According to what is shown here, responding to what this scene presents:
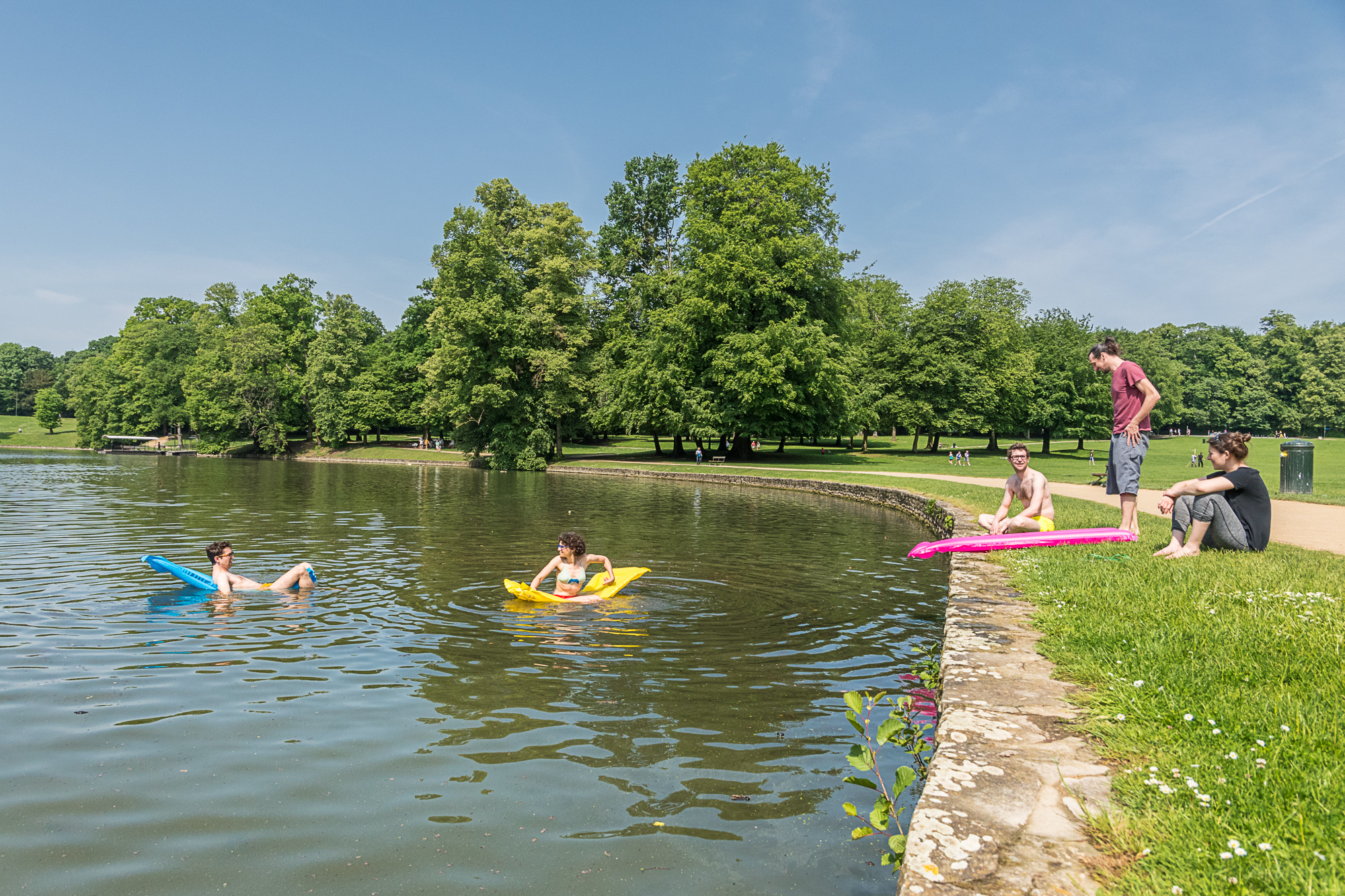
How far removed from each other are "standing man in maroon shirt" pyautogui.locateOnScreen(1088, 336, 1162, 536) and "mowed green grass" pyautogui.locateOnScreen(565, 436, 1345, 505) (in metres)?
9.82

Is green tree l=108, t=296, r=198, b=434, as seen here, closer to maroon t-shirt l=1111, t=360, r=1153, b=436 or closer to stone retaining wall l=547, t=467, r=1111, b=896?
maroon t-shirt l=1111, t=360, r=1153, b=436

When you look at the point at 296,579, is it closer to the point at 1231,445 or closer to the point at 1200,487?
the point at 1200,487

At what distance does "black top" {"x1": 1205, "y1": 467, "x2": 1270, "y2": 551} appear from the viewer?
8172 mm

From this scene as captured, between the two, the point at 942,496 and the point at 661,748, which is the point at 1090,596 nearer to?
the point at 661,748

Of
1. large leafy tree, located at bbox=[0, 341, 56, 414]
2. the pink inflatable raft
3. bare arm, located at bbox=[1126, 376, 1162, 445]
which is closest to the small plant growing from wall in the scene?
the pink inflatable raft

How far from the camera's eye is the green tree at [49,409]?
93625mm

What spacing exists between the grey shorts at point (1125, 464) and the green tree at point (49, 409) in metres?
117

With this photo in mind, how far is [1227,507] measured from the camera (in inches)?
333

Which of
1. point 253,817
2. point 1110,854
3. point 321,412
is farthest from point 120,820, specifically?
point 321,412

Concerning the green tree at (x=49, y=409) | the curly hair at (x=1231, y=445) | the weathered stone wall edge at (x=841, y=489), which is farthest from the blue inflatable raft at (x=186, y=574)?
the green tree at (x=49, y=409)

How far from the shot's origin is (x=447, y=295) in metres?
48.6

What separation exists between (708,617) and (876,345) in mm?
51787

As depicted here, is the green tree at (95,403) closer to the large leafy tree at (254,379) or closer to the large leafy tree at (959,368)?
the large leafy tree at (254,379)

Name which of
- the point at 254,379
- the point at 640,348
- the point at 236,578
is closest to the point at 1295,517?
the point at 236,578
